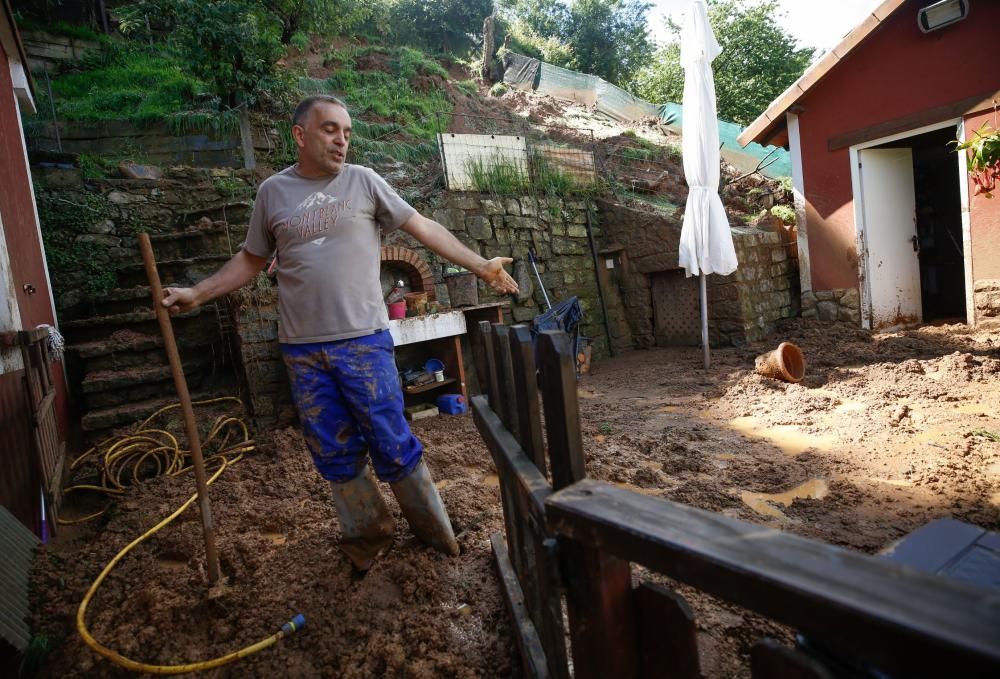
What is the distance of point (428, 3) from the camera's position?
66.9 feet

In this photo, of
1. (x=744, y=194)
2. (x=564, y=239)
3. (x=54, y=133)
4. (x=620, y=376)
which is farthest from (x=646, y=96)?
(x=54, y=133)

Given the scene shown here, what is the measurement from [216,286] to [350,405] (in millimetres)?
787

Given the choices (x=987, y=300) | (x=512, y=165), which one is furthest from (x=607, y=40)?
(x=987, y=300)

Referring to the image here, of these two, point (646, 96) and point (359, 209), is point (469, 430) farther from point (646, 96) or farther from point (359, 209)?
point (646, 96)

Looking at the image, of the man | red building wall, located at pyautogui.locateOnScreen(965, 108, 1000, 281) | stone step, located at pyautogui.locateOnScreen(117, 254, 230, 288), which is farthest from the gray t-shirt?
red building wall, located at pyautogui.locateOnScreen(965, 108, 1000, 281)

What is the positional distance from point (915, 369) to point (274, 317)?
6080 mm

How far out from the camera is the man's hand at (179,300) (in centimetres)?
212

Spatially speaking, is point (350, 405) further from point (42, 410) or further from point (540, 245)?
point (540, 245)

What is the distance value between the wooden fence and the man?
0.77 meters

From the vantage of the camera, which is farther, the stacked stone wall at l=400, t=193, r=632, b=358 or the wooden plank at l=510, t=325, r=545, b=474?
the stacked stone wall at l=400, t=193, r=632, b=358

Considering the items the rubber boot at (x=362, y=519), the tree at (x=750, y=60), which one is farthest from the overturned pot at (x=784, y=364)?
the tree at (x=750, y=60)

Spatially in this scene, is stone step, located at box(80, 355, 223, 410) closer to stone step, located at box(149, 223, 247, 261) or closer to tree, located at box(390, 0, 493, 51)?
stone step, located at box(149, 223, 247, 261)

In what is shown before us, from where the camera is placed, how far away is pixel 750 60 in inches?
734

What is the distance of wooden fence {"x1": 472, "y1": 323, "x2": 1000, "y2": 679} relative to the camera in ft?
1.54
